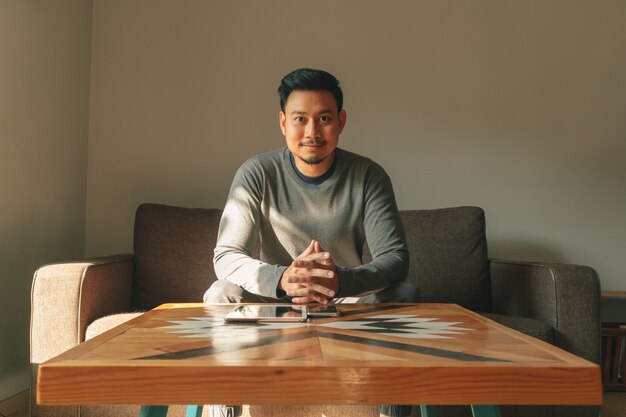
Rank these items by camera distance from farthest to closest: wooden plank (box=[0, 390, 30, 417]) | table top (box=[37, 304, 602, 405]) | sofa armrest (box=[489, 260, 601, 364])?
wooden plank (box=[0, 390, 30, 417]) → sofa armrest (box=[489, 260, 601, 364]) → table top (box=[37, 304, 602, 405])

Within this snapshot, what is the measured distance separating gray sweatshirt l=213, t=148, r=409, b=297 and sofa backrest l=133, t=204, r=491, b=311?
0.65m

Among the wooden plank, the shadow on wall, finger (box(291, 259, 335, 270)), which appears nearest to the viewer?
finger (box(291, 259, 335, 270))

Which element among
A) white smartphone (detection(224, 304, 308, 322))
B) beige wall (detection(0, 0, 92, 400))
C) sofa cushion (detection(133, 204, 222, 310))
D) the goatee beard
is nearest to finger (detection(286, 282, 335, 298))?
white smartphone (detection(224, 304, 308, 322))

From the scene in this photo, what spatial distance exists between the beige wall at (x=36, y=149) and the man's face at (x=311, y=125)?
1.09m

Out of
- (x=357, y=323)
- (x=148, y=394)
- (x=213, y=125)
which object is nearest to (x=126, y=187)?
(x=213, y=125)

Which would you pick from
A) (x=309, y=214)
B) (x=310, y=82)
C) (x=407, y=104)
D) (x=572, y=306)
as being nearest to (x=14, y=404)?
(x=309, y=214)

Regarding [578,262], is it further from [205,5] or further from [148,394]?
[148,394]

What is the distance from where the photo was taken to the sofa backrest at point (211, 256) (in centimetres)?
235

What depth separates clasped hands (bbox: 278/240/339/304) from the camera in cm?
131

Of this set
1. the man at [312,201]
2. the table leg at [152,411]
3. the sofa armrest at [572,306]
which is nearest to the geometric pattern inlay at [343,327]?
the table leg at [152,411]

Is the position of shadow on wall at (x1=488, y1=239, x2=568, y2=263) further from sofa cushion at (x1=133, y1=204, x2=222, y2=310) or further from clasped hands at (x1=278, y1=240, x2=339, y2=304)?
clasped hands at (x1=278, y1=240, x2=339, y2=304)

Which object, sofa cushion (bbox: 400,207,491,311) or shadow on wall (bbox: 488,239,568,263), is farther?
shadow on wall (bbox: 488,239,568,263)

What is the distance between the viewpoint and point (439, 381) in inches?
27.4

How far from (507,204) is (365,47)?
1.06m
